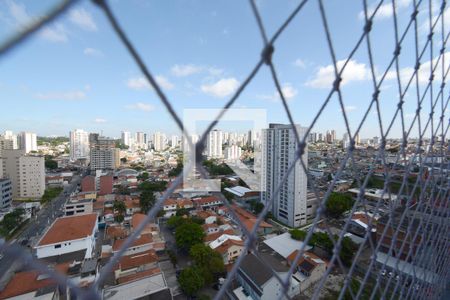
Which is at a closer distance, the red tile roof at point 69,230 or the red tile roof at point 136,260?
the red tile roof at point 136,260

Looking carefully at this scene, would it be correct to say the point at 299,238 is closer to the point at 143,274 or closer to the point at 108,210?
the point at 143,274

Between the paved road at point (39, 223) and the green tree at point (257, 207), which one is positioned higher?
the green tree at point (257, 207)

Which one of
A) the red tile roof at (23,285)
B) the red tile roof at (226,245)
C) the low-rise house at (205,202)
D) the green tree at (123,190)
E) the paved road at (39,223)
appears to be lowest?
the paved road at (39,223)

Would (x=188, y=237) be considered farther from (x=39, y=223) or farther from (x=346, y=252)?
(x=39, y=223)

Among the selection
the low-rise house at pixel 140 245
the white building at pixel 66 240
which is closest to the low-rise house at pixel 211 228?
the low-rise house at pixel 140 245

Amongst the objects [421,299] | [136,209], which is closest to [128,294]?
[421,299]

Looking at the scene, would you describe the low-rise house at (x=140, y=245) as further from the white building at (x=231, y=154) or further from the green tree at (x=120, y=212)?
the white building at (x=231, y=154)

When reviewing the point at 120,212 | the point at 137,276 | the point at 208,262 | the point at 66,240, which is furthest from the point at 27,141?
the point at 208,262

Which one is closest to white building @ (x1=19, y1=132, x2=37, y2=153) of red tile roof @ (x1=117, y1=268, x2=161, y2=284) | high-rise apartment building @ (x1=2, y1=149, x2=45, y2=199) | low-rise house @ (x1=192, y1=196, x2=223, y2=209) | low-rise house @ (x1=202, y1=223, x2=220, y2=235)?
high-rise apartment building @ (x1=2, y1=149, x2=45, y2=199)
